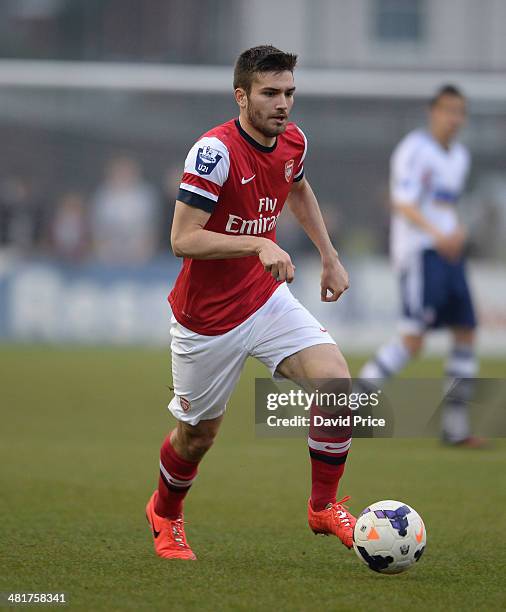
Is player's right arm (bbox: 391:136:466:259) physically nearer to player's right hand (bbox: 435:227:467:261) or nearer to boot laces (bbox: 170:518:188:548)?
player's right hand (bbox: 435:227:467:261)

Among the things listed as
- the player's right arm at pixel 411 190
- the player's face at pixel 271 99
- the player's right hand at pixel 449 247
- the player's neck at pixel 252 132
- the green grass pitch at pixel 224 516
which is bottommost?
the green grass pitch at pixel 224 516

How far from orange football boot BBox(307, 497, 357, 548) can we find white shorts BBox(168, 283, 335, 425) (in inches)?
24.0

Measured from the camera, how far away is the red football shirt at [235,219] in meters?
5.10

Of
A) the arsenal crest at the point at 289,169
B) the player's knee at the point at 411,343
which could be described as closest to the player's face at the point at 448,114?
the player's knee at the point at 411,343

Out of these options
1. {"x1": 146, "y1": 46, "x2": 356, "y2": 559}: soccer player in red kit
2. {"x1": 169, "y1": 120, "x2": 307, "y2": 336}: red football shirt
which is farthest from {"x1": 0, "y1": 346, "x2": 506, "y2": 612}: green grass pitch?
{"x1": 169, "y1": 120, "x2": 307, "y2": 336}: red football shirt

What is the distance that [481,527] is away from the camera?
598 centimetres

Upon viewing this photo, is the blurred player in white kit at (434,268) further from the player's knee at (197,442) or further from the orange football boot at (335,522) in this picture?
the orange football boot at (335,522)

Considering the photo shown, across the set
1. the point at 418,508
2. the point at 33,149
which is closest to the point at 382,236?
the point at 33,149

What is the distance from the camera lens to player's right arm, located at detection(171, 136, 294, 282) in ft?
15.7

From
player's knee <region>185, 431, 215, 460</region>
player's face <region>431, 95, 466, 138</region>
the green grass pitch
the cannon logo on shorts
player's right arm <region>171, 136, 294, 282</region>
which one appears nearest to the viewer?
the green grass pitch

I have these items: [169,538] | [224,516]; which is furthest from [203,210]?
[224,516]

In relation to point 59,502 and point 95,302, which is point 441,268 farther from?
point 95,302

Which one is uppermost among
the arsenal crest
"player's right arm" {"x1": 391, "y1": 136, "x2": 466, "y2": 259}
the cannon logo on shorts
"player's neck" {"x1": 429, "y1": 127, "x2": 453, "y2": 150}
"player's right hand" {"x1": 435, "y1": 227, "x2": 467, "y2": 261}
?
the arsenal crest

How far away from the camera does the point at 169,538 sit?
5305 millimetres
